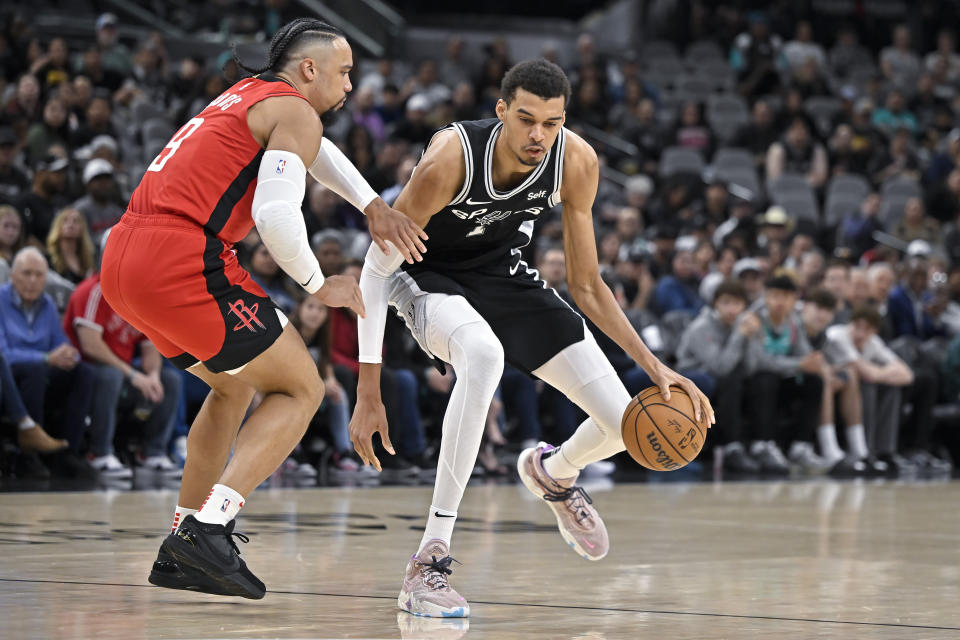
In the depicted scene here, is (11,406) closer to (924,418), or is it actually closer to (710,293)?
(710,293)

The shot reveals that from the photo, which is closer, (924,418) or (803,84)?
(924,418)

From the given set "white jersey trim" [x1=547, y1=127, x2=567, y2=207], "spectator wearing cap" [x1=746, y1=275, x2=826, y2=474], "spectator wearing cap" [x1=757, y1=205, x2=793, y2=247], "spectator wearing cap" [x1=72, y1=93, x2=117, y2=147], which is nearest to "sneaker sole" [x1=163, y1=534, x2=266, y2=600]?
"white jersey trim" [x1=547, y1=127, x2=567, y2=207]

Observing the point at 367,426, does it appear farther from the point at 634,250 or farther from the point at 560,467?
the point at 634,250

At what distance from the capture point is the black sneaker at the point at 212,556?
3.62 m

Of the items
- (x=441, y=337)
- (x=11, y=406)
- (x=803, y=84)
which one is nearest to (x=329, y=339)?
(x=11, y=406)

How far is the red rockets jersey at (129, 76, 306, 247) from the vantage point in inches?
149

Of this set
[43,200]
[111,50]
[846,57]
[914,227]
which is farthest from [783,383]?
[846,57]

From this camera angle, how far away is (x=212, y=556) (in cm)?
362

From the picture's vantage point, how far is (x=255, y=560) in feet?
15.1

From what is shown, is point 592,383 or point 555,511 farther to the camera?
point 555,511

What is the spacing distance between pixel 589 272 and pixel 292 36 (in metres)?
1.21

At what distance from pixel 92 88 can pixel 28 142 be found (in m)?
1.30

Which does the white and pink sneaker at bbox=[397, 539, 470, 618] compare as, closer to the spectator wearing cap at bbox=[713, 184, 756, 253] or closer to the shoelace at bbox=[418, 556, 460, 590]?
the shoelace at bbox=[418, 556, 460, 590]

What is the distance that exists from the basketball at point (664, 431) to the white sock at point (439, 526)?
65 centimetres
